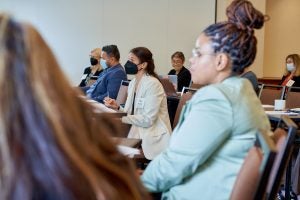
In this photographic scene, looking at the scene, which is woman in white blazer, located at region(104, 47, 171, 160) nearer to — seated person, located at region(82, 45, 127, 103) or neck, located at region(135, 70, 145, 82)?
neck, located at region(135, 70, 145, 82)

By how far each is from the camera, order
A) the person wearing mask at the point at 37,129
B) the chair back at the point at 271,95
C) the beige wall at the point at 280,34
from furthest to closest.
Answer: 1. the beige wall at the point at 280,34
2. the chair back at the point at 271,95
3. the person wearing mask at the point at 37,129

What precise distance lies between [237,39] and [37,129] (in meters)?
1.03

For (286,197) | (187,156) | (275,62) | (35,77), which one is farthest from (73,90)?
(275,62)

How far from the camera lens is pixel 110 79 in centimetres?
446

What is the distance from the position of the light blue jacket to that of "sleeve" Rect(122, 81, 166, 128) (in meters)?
1.69

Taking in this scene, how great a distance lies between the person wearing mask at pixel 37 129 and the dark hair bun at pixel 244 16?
3.38ft

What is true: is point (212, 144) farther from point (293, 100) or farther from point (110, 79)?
point (110, 79)

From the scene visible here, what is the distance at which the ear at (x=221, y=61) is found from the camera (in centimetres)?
143

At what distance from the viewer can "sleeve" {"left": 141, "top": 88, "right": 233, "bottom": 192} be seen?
1.22m

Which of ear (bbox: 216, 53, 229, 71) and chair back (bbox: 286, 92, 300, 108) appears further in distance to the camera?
chair back (bbox: 286, 92, 300, 108)

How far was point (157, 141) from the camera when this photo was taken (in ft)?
10.0

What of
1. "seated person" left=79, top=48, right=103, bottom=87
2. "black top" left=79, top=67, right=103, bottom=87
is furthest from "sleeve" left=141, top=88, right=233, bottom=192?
"seated person" left=79, top=48, right=103, bottom=87

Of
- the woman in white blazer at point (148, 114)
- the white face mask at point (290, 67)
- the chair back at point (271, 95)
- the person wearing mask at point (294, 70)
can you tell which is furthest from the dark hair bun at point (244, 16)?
the white face mask at point (290, 67)

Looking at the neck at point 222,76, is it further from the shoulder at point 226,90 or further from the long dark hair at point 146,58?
the long dark hair at point 146,58
